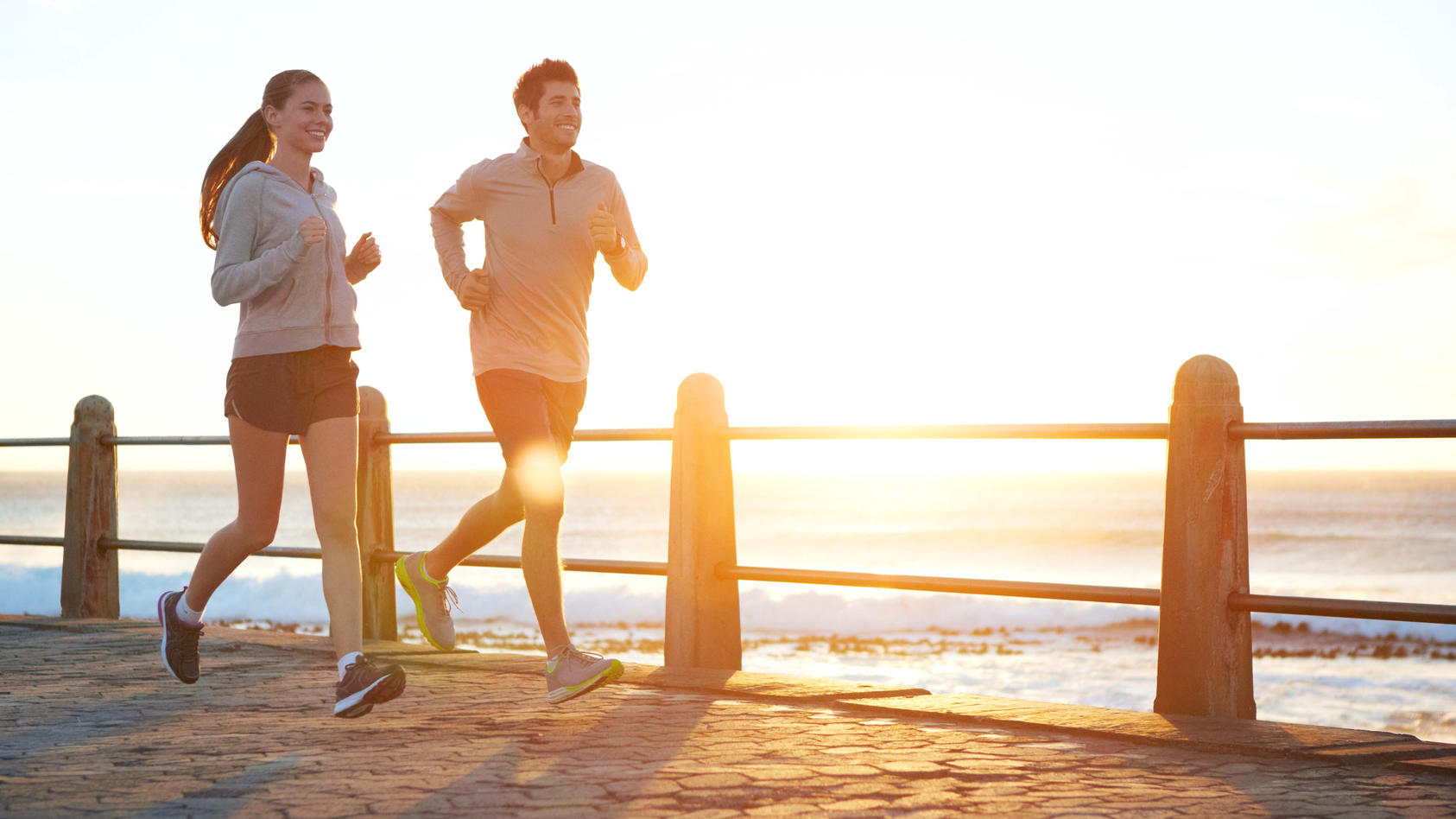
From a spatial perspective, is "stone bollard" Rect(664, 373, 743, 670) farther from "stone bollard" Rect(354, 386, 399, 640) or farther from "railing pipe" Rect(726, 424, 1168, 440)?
"stone bollard" Rect(354, 386, 399, 640)

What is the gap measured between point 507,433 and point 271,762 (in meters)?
1.39

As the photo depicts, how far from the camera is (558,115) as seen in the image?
4336 millimetres

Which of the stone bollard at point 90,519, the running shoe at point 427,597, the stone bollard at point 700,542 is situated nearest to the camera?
the running shoe at point 427,597

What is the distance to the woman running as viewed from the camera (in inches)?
158

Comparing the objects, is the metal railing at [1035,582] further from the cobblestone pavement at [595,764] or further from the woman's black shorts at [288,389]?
the woman's black shorts at [288,389]

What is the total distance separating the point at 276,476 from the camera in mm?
4211

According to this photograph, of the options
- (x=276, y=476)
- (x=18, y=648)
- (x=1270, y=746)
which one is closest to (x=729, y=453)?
(x=276, y=476)

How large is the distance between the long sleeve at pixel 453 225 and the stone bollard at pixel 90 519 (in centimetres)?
441

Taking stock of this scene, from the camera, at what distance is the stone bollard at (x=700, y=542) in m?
5.47

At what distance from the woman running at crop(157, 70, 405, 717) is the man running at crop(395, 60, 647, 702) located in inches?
18.2

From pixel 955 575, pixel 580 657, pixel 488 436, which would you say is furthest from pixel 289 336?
pixel 955 575

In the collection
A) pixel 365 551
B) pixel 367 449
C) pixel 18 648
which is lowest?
pixel 18 648

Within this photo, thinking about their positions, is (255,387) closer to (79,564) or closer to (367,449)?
(367,449)

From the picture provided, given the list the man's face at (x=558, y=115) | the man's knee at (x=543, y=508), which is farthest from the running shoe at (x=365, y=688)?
the man's face at (x=558, y=115)
